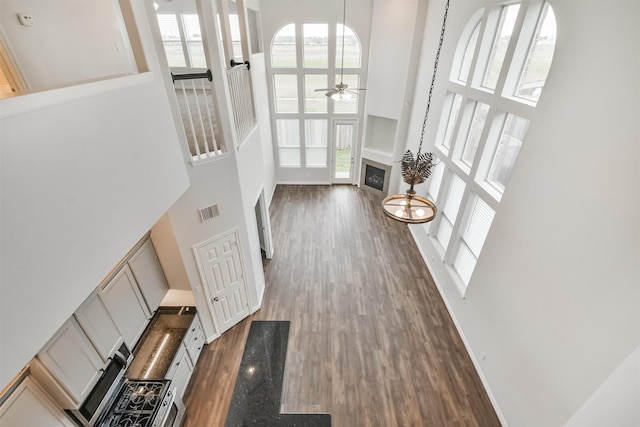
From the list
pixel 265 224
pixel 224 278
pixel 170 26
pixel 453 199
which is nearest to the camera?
pixel 224 278

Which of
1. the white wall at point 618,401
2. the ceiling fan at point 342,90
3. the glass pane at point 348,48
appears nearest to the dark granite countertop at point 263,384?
the white wall at point 618,401

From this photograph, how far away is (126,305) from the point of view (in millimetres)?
3441

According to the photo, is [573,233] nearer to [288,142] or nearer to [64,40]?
[64,40]

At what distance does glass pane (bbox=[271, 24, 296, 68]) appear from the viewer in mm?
7711

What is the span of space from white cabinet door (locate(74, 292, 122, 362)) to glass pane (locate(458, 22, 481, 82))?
6.12m

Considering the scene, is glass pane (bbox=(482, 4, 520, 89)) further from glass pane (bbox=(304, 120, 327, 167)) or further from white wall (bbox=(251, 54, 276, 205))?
glass pane (bbox=(304, 120, 327, 167))

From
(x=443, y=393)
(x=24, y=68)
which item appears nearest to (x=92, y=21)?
(x=24, y=68)

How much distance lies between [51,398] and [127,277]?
1.34 m

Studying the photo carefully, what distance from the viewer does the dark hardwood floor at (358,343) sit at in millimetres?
3986

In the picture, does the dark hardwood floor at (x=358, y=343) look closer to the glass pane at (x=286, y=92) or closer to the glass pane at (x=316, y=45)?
the glass pane at (x=286, y=92)

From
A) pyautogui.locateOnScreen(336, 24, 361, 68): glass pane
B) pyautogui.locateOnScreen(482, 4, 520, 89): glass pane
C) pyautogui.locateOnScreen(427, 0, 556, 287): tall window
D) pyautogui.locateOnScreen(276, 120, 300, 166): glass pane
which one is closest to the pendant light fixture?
pyautogui.locateOnScreen(427, 0, 556, 287): tall window

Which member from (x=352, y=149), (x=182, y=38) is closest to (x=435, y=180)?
(x=352, y=149)

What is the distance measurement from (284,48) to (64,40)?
19.0 ft

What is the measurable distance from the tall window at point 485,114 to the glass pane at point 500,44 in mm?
13
